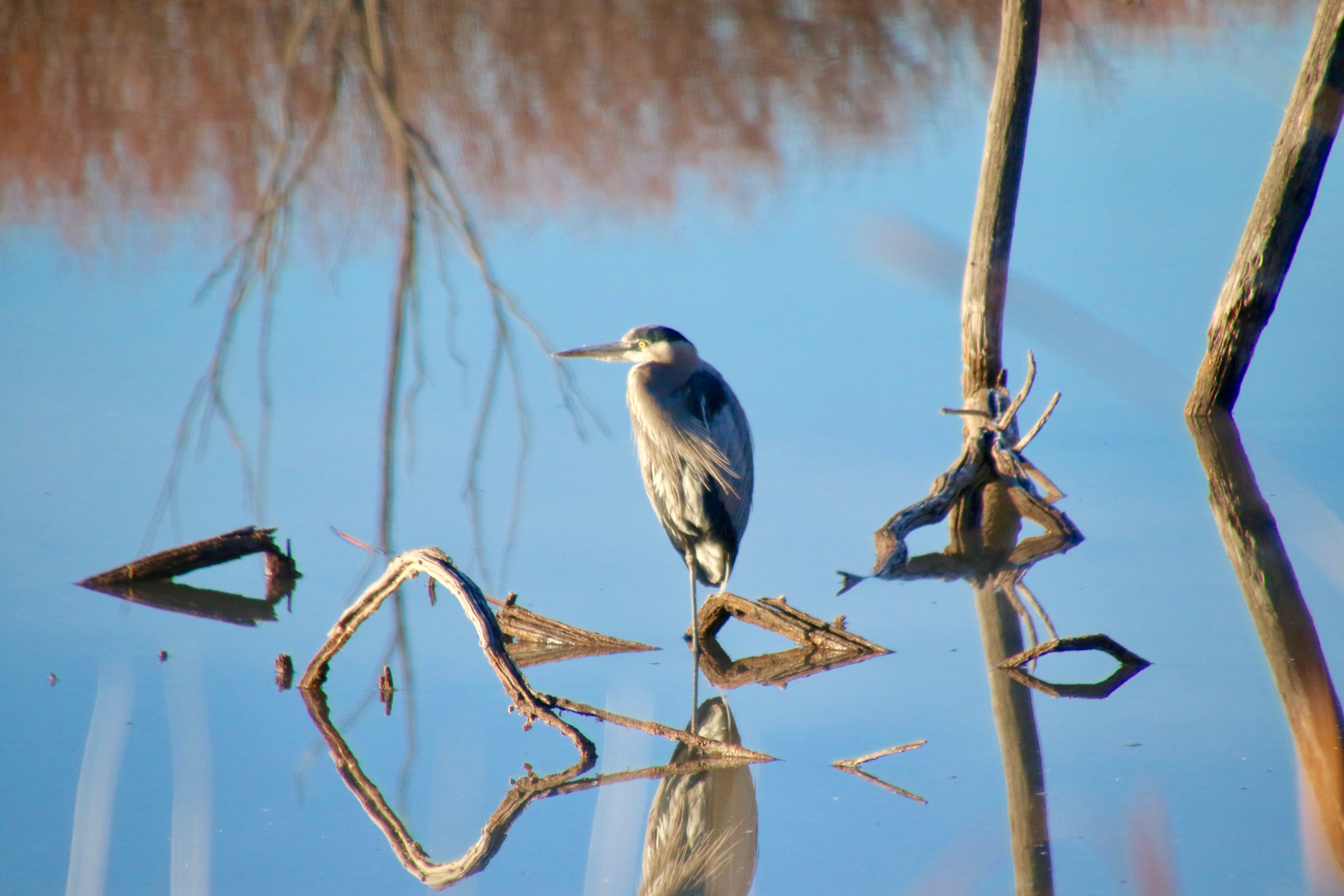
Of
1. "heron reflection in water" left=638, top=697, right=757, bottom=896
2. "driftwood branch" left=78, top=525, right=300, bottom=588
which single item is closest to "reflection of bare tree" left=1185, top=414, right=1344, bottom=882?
"heron reflection in water" left=638, top=697, right=757, bottom=896

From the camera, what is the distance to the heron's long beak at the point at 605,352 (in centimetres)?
417

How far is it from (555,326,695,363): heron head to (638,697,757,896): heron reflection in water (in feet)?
5.27

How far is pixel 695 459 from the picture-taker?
3691 millimetres

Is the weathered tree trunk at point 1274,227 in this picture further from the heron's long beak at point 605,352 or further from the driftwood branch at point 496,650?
the driftwood branch at point 496,650

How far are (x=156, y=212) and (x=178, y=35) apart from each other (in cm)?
319

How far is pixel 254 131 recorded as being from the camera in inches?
358

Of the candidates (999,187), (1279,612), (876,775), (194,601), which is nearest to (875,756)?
(876,775)

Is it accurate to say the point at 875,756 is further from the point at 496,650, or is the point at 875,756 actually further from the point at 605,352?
the point at 605,352

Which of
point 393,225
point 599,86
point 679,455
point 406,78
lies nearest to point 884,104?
point 599,86

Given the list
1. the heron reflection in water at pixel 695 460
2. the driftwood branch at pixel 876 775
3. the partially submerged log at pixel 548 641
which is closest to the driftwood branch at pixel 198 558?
the partially submerged log at pixel 548 641

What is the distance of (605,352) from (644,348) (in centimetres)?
17

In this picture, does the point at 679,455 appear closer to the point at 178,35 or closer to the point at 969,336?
the point at 969,336

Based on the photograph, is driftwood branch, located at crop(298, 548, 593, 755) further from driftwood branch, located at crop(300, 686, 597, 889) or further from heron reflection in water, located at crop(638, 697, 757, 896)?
heron reflection in water, located at crop(638, 697, 757, 896)

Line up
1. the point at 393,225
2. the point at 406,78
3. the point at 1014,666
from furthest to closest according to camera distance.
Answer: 1. the point at 406,78
2. the point at 393,225
3. the point at 1014,666
